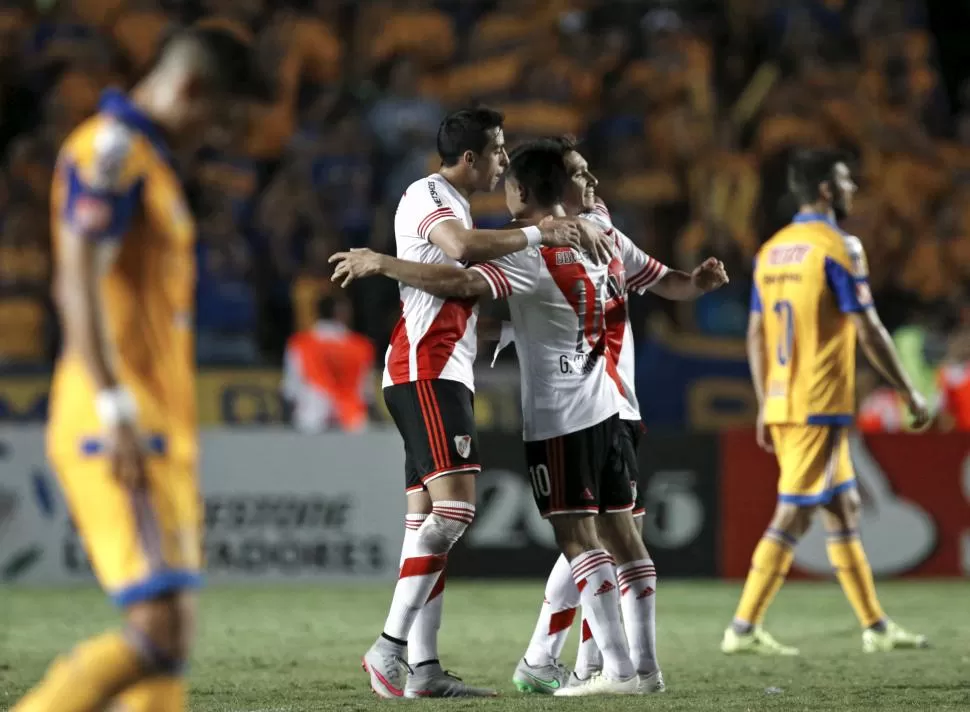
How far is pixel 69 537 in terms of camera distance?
12.2 metres

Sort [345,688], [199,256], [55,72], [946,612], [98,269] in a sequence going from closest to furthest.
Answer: [98,269] → [345,688] → [946,612] → [199,256] → [55,72]

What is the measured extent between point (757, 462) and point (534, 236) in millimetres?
6566

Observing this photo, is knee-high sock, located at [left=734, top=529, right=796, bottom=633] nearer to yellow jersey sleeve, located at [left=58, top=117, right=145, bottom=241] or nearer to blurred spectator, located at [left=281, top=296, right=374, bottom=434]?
yellow jersey sleeve, located at [left=58, top=117, right=145, bottom=241]

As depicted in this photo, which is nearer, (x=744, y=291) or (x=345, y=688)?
(x=345, y=688)

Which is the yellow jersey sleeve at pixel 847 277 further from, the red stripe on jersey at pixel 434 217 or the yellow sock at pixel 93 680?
the yellow sock at pixel 93 680

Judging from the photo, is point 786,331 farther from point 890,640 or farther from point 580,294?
point 580,294

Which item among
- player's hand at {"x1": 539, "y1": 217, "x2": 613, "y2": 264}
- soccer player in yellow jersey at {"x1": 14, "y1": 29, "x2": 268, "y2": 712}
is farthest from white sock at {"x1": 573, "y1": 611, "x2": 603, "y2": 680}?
soccer player in yellow jersey at {"x1": 14, "y1": 29, "x2": 268, "y2": 712}

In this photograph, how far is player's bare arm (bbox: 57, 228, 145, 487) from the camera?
3695mm

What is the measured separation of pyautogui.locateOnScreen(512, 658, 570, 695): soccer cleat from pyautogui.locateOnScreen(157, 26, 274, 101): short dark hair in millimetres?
3356

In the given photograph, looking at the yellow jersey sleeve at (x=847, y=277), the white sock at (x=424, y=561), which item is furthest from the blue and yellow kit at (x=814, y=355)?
the white sock at (x=424, y=561)

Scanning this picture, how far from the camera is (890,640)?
27.4 ft

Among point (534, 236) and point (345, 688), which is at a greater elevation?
point (534, 236)

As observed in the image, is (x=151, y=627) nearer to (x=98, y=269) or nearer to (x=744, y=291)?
(x=98, y=269)

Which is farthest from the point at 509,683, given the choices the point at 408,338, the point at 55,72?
the point at 55,72
